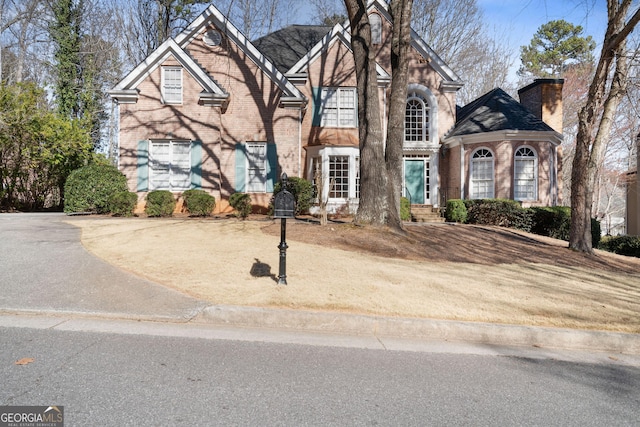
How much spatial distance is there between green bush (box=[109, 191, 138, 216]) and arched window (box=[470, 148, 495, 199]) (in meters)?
14.5

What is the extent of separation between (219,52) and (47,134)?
8.10m

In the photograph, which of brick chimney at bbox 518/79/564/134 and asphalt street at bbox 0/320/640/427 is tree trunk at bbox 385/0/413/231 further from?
brick chimney at bbox 518/79/564/134

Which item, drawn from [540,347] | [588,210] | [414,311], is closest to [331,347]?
[414,311]

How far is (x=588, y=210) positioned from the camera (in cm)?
1138

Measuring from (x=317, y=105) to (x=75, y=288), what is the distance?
48.3 feet

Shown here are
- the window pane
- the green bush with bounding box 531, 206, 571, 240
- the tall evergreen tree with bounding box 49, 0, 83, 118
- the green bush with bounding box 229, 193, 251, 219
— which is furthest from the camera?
the tall evergreen tree with bounding box 49, 0, 83, 118

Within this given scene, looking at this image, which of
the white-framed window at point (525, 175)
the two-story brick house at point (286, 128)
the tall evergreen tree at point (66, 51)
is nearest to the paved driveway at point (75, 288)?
the two-story brick house at point (286, 128)

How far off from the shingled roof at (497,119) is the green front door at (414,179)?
2144 mm

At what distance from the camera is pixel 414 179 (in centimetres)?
1992

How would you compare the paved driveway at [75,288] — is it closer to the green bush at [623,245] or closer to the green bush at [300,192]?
the green bush at [300,192]

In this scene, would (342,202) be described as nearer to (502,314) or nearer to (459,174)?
(459,174)

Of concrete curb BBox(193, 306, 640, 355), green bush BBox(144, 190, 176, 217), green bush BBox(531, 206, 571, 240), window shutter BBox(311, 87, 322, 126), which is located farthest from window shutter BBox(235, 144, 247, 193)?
concrete curb BBox(193, 306, 640, 355)

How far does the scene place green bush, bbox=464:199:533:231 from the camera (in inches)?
618

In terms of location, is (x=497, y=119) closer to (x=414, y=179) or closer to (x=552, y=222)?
(x=414, y=179)
